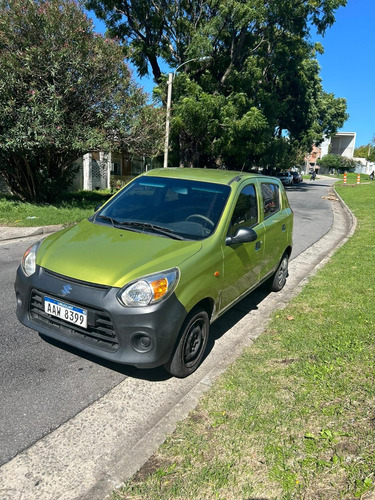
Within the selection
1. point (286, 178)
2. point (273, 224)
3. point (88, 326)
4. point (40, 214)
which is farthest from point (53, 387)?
point (286, 178)

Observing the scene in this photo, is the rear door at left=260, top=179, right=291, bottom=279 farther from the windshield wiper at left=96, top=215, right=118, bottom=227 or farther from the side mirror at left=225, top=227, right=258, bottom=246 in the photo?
the windshield wiper at left=96, top=215, right=118, bottom=227

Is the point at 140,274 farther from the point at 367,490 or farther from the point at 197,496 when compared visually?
the point at 367,490

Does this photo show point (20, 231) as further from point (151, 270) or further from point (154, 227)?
point (151, 270)

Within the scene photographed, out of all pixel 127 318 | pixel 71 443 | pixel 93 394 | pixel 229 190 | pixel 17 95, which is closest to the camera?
pixel 71 443

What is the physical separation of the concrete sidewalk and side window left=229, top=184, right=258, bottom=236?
646 cm

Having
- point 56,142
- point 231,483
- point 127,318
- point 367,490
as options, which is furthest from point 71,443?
point 56,142

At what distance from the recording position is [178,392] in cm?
309

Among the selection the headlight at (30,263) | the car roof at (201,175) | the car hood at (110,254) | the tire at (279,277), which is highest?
the car roof at (201,175)

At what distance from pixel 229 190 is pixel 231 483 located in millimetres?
2661

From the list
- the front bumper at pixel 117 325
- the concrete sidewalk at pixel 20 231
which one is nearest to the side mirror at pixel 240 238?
the front bumper at pixel 117 325

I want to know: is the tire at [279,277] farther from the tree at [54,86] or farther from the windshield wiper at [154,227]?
the tree at [54,86]

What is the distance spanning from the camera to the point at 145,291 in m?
2.75

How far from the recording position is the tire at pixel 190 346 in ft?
9.98

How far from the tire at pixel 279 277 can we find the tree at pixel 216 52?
591 inches
